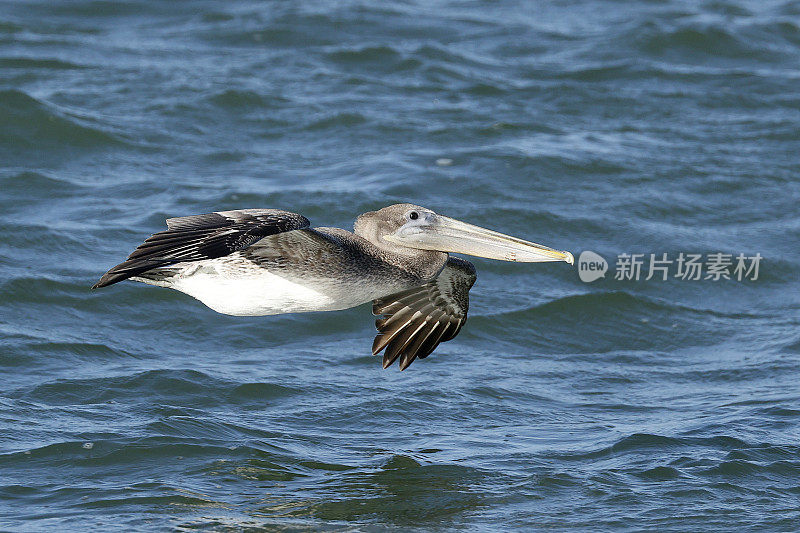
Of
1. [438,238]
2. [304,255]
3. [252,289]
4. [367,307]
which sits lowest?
[367,307]

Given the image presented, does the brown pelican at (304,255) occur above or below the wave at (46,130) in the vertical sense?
below

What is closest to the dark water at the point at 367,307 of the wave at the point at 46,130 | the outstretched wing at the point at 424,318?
the wave at the point at 46,130

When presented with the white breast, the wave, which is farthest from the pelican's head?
the wave

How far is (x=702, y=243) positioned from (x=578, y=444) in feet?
14.9

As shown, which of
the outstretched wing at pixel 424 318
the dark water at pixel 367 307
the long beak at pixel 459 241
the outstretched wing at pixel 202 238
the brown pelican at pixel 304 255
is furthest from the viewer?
the outstretched wing at pixel 424 318

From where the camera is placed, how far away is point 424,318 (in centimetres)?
820

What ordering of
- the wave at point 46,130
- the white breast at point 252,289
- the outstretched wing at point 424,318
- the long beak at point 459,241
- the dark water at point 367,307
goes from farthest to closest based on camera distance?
the wave at point 46,130 → the outstretched wing at point 424,318 → the dark water at point 367,307 → the long beak at point 459,241 → the white breast at point 252,289

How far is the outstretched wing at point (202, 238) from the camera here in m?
6.34

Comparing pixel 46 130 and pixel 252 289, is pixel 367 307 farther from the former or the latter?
pixel 46 130

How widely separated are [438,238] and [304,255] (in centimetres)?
80

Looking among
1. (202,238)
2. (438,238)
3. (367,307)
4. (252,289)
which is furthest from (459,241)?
(367,307)

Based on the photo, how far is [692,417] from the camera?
29.8ft

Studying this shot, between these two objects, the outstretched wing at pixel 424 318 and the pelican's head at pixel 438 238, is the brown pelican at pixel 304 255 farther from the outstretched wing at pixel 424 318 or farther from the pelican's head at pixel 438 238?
the outstretched wing at pixel 424 318

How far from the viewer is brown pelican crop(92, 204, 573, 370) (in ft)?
21.8
